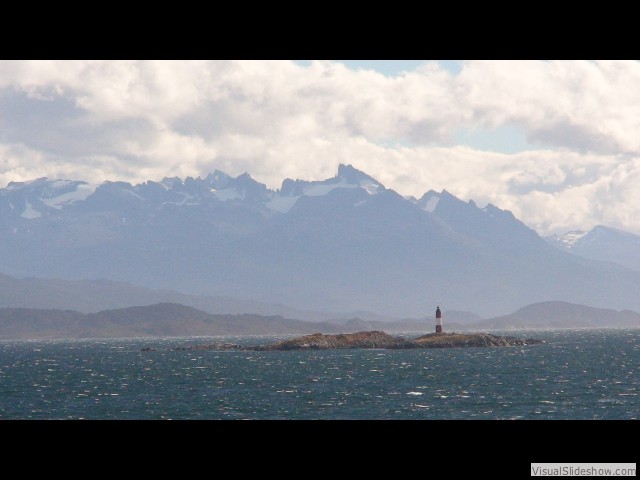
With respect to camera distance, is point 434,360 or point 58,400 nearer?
point 58,400

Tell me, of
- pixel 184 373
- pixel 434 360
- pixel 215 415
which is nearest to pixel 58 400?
pixel 215 415

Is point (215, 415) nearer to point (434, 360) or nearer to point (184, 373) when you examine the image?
point (184, 373)

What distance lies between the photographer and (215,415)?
7794 cm
